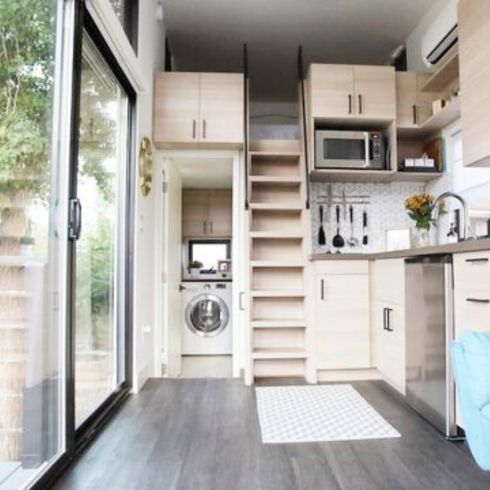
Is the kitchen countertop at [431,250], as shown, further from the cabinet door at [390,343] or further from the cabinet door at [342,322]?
the cabinet door at [390,343]

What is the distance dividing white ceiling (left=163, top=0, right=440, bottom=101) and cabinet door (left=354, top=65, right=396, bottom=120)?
1.98ft

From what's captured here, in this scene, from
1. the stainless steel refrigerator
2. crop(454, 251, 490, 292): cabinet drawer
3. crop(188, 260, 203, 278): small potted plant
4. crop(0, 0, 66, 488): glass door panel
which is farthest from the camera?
crop(188, 260, 203, 278): small potted plant

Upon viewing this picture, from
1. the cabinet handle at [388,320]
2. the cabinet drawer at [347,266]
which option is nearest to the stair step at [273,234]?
the cabinet drawer at [347,266]

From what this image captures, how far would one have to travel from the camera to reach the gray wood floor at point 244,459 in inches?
64.4

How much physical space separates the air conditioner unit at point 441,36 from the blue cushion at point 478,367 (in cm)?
267

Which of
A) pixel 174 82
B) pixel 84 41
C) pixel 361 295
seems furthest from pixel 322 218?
pixel 84 41

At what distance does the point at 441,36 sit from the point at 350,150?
1.05 m

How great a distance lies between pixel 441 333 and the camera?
6.84 feet

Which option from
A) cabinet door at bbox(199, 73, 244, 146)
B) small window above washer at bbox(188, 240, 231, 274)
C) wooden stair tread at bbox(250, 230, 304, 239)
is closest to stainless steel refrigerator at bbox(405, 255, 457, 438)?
wooden stair tread at bbox(250, 230, 304, 239)

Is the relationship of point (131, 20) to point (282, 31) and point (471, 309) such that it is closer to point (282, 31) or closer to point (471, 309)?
point (282, 31)

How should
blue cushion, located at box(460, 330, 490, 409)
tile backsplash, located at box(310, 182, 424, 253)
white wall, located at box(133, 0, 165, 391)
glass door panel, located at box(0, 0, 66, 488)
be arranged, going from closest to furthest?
blue cushion, located at box(460, 330, 490, 409) < glass door panel, located at box(0, 0, 66, 488) < white wall, located at box(133, 0, 165, 391) < tile backsplash, located at box(310, 182, 424, 253)

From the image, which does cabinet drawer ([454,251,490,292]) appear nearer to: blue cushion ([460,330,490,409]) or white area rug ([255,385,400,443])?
blue cushion ([460,330,490,409])

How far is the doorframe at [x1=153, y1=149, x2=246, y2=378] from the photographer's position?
11.5 feet

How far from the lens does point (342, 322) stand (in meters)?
3.09
